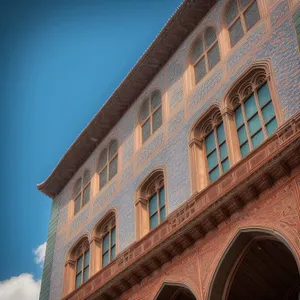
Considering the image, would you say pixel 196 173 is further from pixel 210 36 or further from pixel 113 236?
pixel 210 36

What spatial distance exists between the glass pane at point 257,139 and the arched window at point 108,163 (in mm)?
6752

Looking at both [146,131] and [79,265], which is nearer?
[146,131]

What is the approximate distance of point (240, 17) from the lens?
1595cm

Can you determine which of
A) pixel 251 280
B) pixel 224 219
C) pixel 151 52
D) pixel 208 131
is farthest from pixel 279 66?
pixel 151 52

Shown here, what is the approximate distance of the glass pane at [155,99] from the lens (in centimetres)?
1847

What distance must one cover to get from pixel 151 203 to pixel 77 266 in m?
4.37

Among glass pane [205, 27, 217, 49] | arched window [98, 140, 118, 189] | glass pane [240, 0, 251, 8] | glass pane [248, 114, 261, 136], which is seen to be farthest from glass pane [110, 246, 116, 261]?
glass pane [240, 0, 251, 8]

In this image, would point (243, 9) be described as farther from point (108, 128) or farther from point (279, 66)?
point (108, 128)

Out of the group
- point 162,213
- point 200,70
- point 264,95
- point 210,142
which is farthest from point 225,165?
point 200,70

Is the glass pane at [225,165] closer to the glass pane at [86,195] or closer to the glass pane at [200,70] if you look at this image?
the glass pane at [200,70]

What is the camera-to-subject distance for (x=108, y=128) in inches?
831

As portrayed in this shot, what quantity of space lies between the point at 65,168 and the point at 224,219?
37.1ft

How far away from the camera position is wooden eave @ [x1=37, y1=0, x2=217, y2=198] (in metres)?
18.3

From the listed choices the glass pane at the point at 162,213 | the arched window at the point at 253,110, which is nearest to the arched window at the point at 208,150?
the arched window at the point at 253,110
